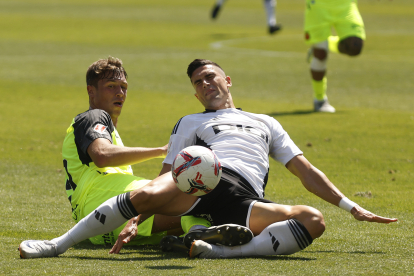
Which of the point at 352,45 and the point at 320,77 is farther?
the point at 320,77

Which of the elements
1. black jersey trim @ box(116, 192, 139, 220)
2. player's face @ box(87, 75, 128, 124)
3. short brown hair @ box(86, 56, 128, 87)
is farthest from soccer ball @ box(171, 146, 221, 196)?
short brown hair @ box(86, 56, 128, 87)

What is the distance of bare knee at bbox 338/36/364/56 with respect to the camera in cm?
1205

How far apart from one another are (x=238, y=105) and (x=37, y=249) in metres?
8.67

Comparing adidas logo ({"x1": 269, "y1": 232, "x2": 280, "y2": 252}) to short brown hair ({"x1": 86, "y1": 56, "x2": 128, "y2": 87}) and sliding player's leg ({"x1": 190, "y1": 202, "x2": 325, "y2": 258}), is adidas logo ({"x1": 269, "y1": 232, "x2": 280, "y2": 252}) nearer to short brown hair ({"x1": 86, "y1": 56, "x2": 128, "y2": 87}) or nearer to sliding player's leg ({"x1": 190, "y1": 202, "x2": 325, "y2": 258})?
sliding player's leg ({"x1": 190, "y1": 202, "x2": 325, "y2": 258})

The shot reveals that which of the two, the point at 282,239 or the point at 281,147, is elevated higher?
the point at 281,147

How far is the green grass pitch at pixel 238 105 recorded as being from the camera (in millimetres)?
4375

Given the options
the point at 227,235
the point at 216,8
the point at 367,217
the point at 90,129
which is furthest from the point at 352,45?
the point at 216,8

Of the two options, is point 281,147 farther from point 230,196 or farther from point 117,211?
point 117,211

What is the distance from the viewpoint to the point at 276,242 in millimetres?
4402

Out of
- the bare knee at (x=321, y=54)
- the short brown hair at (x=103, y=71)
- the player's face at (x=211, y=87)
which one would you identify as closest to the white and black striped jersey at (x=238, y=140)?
the player's face at (x=211, y=87)

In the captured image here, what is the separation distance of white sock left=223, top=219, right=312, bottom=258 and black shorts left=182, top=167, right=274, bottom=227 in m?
0.26

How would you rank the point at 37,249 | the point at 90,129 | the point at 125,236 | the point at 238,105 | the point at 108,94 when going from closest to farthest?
1. the point at 37,249
2. the point at 125,236
3. the point at 90,129
4. the point at 108,94
5. the point at 238,105

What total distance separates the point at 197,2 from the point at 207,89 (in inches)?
1895

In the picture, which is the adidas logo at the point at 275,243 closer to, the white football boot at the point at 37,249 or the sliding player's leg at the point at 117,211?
the sliding player's leg at the point at 117,211
